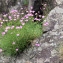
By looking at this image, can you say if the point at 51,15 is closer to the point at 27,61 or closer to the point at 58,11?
the point at 58,11

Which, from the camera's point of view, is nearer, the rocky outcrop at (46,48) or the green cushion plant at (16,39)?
the rocky outcrop at (46,48)

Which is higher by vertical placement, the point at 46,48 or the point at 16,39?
the point at 16,39

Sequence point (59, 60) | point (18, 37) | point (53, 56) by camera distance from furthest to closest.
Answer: point (18, 37), point (53, 56), point (59, 60)

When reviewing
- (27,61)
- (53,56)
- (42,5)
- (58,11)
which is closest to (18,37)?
(27,61)

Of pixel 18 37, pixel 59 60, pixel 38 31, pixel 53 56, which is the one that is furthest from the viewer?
pixel 38 31

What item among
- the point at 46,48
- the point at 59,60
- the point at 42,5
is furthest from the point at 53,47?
the point at 42,5

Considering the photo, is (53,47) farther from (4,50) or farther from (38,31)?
(4,50)

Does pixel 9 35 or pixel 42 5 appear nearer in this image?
pixel 9 35

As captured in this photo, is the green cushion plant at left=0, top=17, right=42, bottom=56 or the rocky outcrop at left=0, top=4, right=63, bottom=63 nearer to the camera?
the rocky outcrop at left=0, top=4, right=63, bottom=63

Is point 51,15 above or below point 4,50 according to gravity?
above
